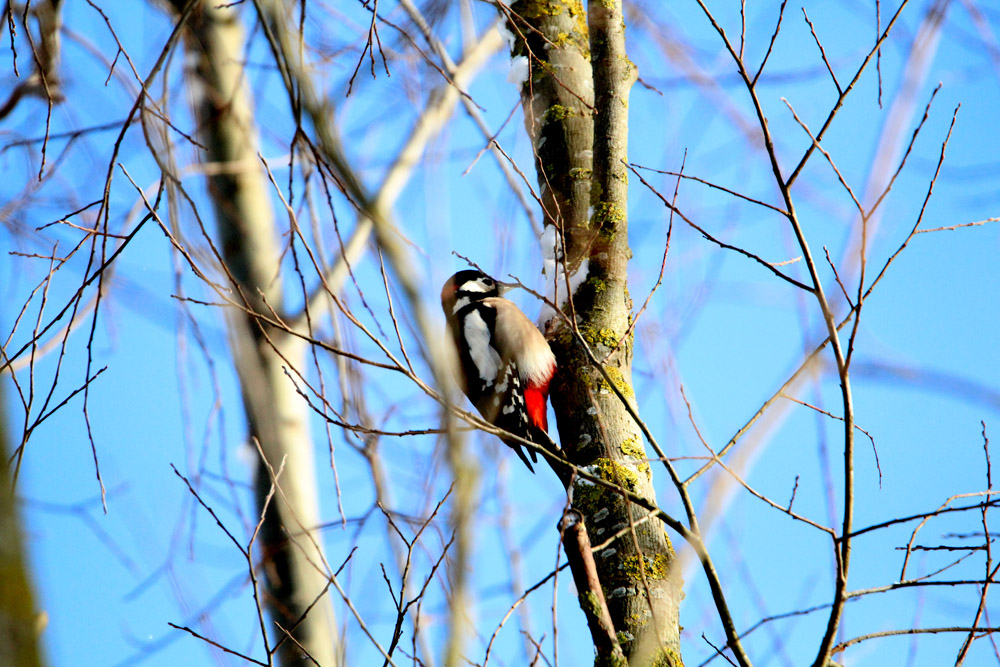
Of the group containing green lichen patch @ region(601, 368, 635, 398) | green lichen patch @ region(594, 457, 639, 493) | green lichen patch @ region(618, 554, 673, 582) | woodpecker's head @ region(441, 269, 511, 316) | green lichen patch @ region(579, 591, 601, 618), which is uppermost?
woodpecker's head @ region(441, 269, 511, 316)

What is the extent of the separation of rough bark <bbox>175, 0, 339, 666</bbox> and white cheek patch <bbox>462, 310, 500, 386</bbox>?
858mm

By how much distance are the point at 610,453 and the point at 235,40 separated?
6.77ft

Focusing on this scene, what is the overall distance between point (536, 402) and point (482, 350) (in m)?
0.37

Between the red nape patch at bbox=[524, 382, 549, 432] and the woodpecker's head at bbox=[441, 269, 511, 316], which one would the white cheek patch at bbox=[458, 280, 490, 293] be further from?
the red nape patch at bbox=[524, 382, 549, 432]

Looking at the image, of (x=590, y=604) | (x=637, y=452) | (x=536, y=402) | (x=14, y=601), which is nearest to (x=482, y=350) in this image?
(x=536, y=402)

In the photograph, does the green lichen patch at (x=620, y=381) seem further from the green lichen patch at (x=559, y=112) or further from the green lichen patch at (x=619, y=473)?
the green lichen patch at (x=559, y=112)

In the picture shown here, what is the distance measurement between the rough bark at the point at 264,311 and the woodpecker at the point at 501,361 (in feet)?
2.66

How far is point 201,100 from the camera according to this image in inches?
115

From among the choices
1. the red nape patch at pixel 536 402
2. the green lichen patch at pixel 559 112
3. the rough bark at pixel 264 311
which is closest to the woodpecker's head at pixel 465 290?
the red nape patch at pixel 536 402

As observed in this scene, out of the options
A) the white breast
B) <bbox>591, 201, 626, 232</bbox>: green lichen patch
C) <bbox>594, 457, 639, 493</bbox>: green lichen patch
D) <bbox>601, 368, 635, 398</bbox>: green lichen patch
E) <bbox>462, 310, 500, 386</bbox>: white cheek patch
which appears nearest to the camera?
<bbox>594, 457, 639, 493</bbox>: green lichen patch

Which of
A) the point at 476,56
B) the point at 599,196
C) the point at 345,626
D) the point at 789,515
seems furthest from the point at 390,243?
the point at 476,56

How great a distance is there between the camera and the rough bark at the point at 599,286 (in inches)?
82.1

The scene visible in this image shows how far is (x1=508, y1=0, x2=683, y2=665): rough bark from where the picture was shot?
209cm

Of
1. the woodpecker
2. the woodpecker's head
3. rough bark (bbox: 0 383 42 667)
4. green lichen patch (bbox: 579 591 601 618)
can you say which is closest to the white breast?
the woodpecker
